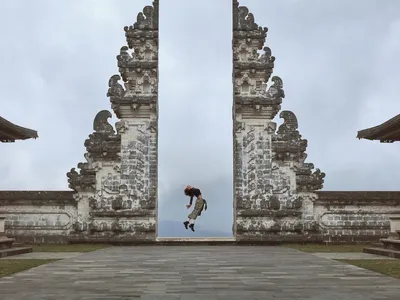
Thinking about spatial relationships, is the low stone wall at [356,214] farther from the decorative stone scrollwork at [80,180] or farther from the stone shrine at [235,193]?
the decorative stone scrollwork at [80,180]

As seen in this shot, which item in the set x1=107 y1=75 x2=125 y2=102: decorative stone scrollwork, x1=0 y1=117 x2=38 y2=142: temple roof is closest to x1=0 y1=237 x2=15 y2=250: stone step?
x1=0 y1=117 x2=38 y2=142: temple roof

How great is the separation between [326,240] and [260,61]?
25.1 feet

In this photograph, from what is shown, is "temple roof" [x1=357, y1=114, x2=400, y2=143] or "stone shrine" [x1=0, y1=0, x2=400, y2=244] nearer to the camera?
"temple roof" [x1=357, y1=114, x2=400, y2=143]

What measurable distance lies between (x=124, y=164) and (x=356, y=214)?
30.4 ft

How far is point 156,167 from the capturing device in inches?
793

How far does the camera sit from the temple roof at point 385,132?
15650 mm

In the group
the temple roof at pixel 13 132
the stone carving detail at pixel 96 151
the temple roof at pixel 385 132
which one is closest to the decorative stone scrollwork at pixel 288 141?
the temple roof at pixel 385 132

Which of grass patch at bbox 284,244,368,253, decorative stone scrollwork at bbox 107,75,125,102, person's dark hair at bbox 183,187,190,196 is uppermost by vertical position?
decorative stone scrollwork at bbox 107,75,125,102

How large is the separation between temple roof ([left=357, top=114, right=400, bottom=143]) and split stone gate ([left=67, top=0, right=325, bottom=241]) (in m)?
2.96

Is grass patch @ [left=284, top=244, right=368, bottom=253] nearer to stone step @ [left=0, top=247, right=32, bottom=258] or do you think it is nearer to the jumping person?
the jumping person

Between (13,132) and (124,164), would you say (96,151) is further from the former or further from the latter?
(13,132)

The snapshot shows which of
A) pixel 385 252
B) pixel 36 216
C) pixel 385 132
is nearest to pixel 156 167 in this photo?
pixel 36 216

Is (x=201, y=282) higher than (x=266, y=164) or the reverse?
the reverse

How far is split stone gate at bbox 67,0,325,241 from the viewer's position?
19.6 m
